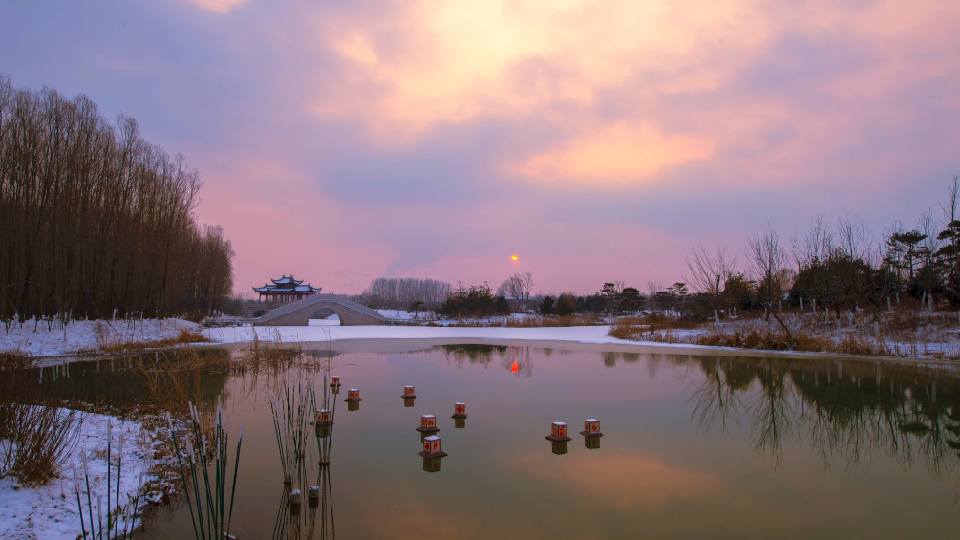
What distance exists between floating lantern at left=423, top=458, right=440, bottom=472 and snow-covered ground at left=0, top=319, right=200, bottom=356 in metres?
15.0

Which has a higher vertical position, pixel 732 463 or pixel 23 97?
pixel 23 97

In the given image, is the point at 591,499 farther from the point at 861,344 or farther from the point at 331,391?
the point at 861,344

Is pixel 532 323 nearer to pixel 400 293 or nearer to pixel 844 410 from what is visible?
pixel 844 410

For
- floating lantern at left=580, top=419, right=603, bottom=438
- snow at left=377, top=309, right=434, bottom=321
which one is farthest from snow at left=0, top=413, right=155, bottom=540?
snow at left=377, top=309, right=434, bottom=321

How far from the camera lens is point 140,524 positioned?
4.15 m

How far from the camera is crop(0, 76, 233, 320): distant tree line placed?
17578 mm

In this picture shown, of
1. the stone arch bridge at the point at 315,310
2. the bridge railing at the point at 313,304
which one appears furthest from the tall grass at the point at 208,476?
the stone arch bridge at the point at 315,310

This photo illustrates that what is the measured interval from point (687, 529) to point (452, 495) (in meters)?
1.99

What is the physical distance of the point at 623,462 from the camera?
583cm

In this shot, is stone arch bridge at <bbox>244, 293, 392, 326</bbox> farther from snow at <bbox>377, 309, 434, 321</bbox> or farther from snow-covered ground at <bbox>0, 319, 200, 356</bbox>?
snow-covered ground at <bbox>0, 319, 200, 356</bbox>

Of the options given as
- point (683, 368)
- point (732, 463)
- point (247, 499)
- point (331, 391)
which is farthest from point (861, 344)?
point (247, 499)

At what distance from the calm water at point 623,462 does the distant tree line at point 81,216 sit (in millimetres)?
9389

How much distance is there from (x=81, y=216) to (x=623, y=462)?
22.1 m

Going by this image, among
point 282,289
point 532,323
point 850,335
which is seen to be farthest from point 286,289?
point 850,335
